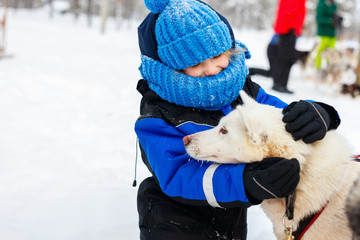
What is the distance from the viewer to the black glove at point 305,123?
1.51m

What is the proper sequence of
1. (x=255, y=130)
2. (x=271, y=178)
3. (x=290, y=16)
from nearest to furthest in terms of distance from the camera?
(x=271, y=178), (x=255, y=130), (x=290, y=16)

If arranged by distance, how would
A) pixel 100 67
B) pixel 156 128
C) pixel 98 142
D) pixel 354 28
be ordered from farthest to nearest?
pixel 354 28
pixel 100 67
pixel 98 142
pixel 156 128

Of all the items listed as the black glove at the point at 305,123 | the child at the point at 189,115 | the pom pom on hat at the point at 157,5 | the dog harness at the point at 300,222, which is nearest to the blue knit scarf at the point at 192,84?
the child at the point at 189,115

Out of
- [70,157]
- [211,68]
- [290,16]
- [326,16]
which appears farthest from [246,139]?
[326,16]

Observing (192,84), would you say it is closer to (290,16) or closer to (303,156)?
(303,156)

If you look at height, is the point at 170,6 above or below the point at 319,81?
above

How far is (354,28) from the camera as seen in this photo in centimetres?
5703

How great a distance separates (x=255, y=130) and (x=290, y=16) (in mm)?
5634

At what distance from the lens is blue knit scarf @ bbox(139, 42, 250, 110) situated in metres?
1.77

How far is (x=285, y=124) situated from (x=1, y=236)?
202cm

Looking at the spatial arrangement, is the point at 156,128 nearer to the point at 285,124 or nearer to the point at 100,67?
the point at 285,124

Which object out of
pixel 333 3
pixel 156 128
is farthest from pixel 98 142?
pixel 333 3

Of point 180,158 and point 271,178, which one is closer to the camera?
point 271,178

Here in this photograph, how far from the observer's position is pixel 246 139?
1.57m
